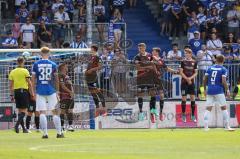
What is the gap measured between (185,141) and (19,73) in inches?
275

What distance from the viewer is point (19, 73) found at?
26766 mm

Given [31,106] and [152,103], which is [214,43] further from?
[31,106]

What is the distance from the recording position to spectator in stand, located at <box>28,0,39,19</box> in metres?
37.8

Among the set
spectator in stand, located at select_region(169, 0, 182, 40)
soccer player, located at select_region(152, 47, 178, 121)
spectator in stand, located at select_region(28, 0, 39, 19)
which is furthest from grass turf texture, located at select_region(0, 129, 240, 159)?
spectator in stand, located at select_region(169, 0, 182, 40)

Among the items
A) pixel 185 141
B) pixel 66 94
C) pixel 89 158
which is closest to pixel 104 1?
pixel 66 94

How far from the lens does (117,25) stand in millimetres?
37000

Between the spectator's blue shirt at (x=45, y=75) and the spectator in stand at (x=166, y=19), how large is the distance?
16.5 metres

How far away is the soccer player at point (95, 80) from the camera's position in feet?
97.1

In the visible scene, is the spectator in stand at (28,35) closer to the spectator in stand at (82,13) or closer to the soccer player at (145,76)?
the spectator in stand at (82,13)

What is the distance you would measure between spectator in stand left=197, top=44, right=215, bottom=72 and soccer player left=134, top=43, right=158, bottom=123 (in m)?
2.51

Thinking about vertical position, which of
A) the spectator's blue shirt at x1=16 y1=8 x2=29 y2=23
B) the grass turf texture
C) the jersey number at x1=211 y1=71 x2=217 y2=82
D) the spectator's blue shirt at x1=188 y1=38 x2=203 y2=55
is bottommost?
the grass turf texture

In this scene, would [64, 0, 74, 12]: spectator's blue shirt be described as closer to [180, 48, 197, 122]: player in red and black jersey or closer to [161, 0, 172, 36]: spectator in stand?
[161, 0, 172, 36]: spectator in stand

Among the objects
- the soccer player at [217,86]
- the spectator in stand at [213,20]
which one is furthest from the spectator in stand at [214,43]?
the soccer player at [217,86]

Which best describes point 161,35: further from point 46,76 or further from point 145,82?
point 46,76
